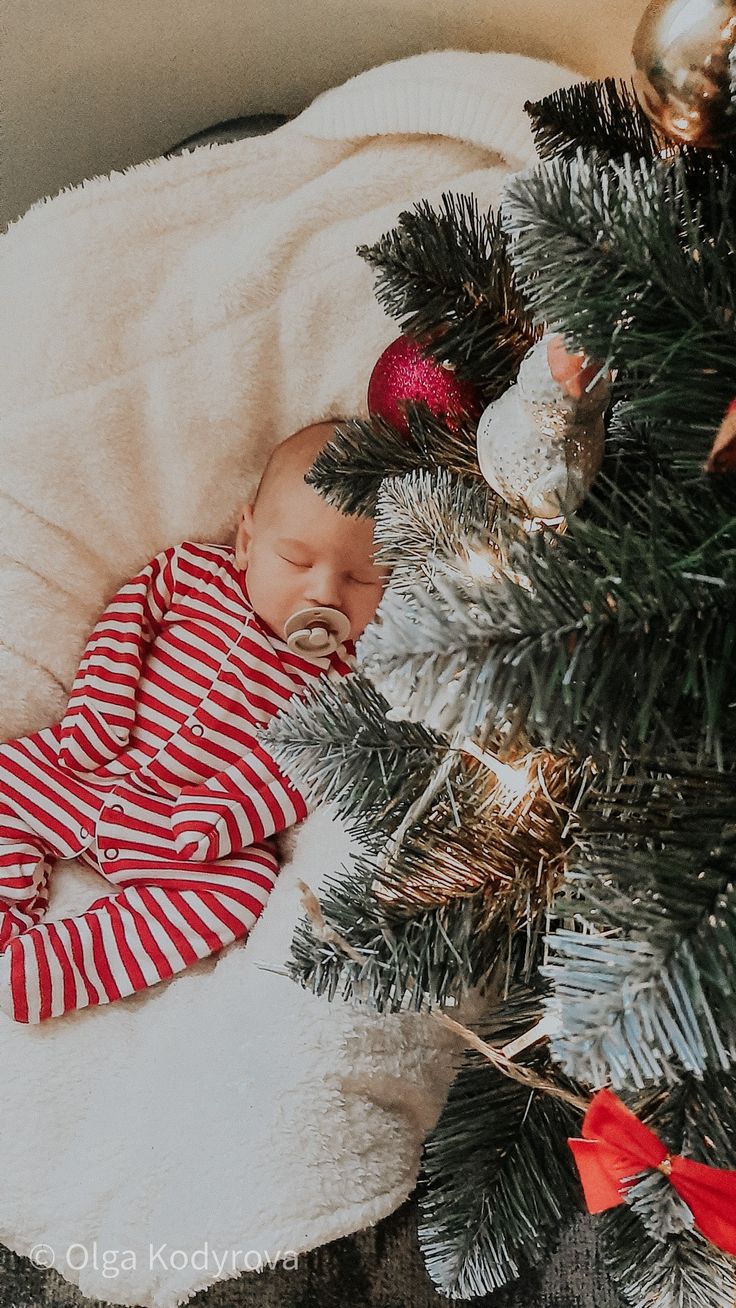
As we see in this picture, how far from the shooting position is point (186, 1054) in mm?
866

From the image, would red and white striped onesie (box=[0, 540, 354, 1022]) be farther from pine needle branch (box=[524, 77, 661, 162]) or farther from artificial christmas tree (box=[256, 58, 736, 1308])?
pine needle branch (box=[524, 77, 661, 162])

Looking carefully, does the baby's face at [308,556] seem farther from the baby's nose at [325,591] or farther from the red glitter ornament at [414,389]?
the red glitter ornament at [414,389]

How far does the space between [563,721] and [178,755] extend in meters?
0.76

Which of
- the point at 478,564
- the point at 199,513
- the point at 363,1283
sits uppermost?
the point at 199,513

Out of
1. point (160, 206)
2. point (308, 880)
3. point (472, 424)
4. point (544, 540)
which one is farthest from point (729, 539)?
point (160, 206)

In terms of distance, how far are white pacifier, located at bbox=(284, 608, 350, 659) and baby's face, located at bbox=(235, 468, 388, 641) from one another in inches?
1.1

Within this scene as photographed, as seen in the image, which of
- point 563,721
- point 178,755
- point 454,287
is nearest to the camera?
point 563,721

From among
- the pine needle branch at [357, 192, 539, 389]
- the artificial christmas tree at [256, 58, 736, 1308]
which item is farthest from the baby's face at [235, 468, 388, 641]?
the pine needle branch at [357, 192, 539, 389]

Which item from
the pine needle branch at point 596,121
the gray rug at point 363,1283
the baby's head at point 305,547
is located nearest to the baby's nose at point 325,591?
the baby's head at point 305,547

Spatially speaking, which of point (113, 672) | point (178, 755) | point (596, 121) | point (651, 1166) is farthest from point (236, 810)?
point (596, 121)

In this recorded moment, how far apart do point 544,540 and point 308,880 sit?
58cm

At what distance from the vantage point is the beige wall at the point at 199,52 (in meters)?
0.95

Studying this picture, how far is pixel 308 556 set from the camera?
1.01m

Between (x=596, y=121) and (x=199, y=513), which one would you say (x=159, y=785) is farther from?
(x=596, y=121)
